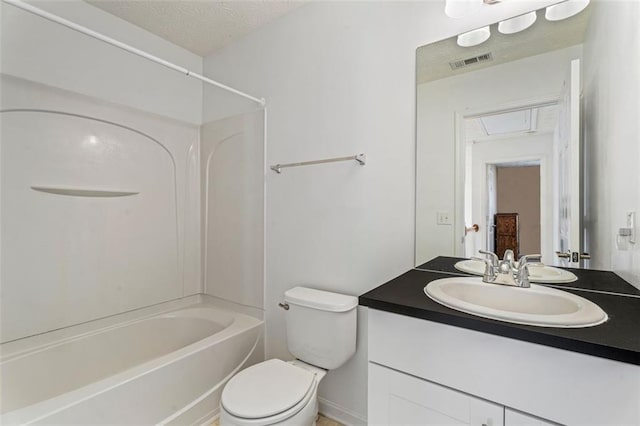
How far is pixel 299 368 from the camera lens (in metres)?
1.50

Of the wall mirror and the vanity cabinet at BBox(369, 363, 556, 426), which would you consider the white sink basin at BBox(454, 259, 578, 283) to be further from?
the vanity cabinet at BBox(369, 363, 556, 426)

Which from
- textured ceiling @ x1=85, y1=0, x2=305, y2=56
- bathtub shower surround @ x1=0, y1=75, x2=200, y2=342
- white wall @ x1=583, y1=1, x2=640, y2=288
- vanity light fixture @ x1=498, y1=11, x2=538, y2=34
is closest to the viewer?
white wall @ x1=583, y1=1, x2=640, y2=288

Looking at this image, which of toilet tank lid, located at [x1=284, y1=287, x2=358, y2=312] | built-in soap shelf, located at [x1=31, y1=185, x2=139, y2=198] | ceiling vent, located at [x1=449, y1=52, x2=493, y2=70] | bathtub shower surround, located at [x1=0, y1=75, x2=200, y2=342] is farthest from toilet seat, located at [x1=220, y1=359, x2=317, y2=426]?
ceiling vent, located at [x1=449, y1=52, x2=493, y2=70]

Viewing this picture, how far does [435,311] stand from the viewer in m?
0.87

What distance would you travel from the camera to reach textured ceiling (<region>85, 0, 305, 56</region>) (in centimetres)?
187

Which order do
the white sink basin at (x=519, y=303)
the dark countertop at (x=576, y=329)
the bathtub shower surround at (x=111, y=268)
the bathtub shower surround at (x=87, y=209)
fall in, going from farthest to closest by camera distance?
the bathtub shower surround at (x=87, y=209) → the bathtub shower surround at (x=111, y=268) → the white sink basin at (x=519, y=303) → the dark countertop at (x=576, y=329)

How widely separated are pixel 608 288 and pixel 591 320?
1.29ft

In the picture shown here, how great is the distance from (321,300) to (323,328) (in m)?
0.14

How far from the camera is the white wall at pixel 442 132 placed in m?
1.37

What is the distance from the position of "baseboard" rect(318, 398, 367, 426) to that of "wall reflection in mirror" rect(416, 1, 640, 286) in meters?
0.99

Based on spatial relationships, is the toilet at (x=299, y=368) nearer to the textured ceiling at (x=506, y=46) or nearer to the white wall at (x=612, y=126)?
the white wall at (x=612, y=126)

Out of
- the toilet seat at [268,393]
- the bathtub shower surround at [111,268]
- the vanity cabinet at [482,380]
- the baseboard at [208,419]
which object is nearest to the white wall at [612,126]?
the vanity cabinet at [482,380]

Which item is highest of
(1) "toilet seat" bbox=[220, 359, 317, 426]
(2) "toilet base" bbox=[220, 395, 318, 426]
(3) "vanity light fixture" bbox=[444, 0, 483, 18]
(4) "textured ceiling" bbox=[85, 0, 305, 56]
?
(4) "textured ceiling" bbox=[85, 0, 305, 56]

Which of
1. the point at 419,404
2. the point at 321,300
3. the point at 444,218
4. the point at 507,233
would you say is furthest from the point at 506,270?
the point at 321,300
